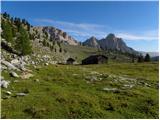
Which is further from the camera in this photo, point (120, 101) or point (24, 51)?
point (24, 51)

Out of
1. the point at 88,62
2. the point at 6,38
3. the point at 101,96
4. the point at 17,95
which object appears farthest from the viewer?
the point at 88,62

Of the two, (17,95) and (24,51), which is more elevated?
(24,51)

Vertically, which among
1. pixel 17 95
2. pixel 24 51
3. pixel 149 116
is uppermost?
pixel 24 51

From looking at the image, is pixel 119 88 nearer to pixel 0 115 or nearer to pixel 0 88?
pixel 0 88

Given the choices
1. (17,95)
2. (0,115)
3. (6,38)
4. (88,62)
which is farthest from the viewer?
(88,62)

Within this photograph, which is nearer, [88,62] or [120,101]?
[120,101]

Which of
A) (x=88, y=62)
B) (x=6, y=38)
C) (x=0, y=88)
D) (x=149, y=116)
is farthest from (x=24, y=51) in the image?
(x=149, y=116)

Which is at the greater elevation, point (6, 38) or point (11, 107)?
point (6, 38)

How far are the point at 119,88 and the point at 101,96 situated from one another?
5.35 meters

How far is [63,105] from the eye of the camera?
21609 millimetres

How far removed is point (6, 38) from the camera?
8562 cm

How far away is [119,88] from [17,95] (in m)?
11.8

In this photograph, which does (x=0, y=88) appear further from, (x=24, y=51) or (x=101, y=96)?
(x=24, y=51)

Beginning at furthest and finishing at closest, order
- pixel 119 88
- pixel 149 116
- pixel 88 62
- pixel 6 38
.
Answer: pixel 88 62 → pixel 6 38 → pixel 119 88 → pixel 149 116
